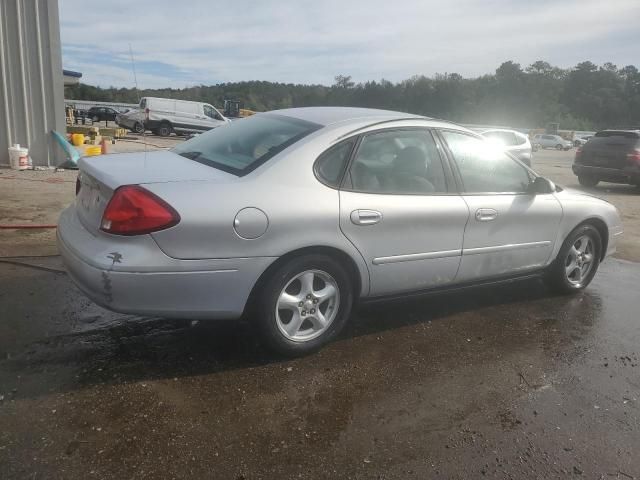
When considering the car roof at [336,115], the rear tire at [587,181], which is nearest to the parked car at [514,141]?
the rear tire at [587,181]

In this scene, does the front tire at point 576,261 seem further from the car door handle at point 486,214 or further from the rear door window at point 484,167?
the car door handle at point 486,214

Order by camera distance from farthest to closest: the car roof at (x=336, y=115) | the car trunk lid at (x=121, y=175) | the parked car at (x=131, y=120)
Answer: the parked car at (x=131, y=120) → the car roof at (x=336, y=115) → the car trunk lid at (x=121, y=175)

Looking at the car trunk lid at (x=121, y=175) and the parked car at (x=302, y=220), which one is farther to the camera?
the car trunk lid at (x=121, y=175)

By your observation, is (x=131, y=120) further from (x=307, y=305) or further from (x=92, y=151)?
(x=307, y=305)

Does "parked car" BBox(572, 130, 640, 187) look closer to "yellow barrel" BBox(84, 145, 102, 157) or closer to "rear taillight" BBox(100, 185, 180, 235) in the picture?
"yellow barrel" BBox(84, 145, 102, 157)

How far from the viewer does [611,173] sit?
1370cm

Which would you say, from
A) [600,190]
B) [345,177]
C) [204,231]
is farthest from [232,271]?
[600,190]

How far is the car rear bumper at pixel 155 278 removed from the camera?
282cm

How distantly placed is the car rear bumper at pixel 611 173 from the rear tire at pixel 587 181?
0.15 m

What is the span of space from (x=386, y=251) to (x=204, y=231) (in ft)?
4.11

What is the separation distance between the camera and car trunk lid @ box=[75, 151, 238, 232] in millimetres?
3035

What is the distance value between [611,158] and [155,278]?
13.9 metres

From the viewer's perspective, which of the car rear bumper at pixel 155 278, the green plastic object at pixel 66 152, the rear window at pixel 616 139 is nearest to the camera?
the car rear bumper at pixel 155 278

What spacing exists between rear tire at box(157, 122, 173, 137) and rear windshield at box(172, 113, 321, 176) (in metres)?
25.2
